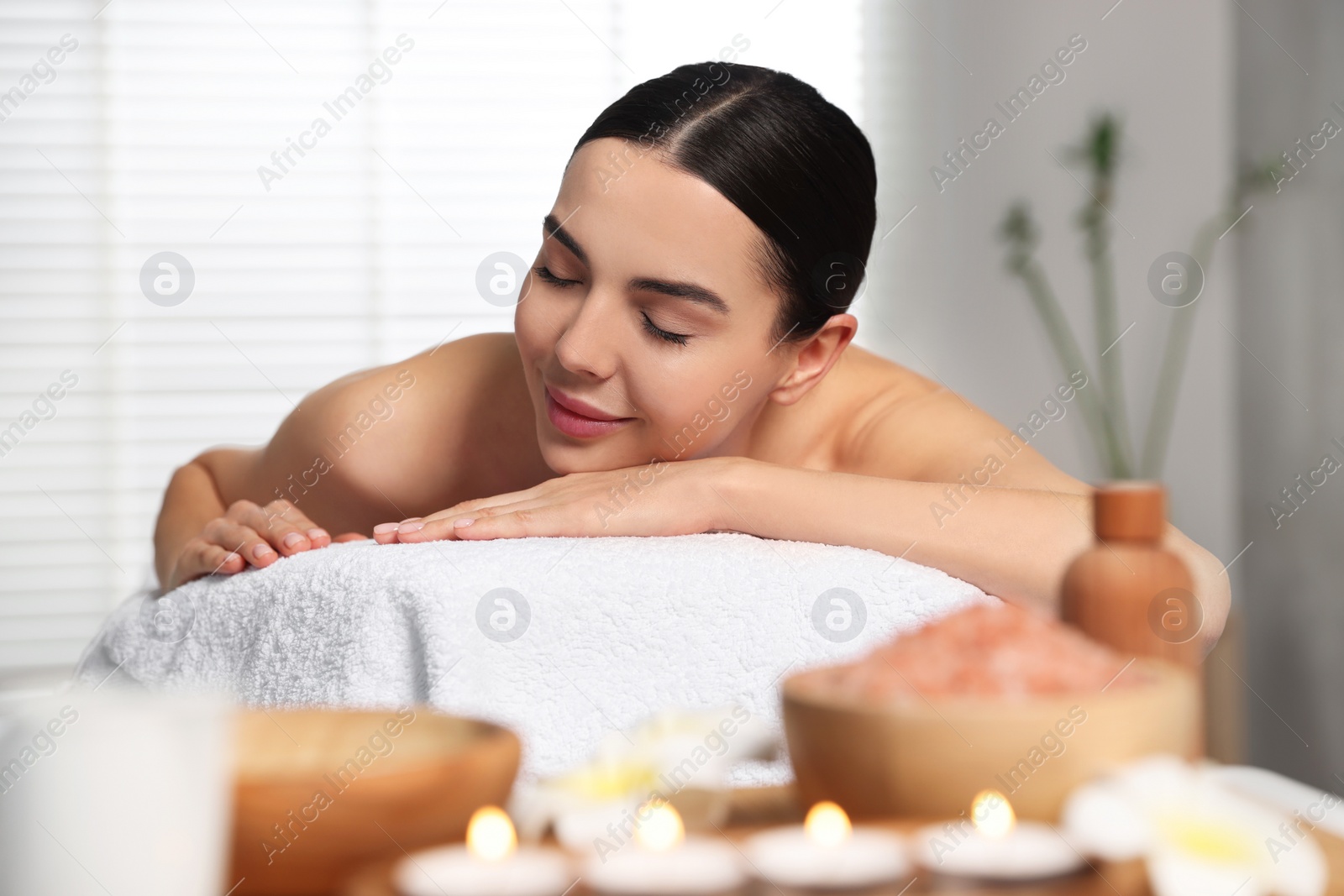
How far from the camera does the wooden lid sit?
1.59 feet

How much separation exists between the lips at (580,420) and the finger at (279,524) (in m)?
0.24

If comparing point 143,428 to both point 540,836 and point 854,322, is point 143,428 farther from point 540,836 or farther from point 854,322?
point 540,836

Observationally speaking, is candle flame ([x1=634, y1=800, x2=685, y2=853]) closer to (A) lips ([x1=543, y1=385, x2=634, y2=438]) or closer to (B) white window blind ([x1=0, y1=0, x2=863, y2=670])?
(A) lips ([x1=543, y1=385, x2=634, y2=438])

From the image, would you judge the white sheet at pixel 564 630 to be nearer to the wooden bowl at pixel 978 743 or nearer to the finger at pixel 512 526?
the finger at pixel 512 526

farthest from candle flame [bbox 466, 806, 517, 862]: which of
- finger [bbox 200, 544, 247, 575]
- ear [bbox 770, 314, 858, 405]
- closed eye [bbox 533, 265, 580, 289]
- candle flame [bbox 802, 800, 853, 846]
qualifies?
ear [bbox 770, 314, 858, 405]

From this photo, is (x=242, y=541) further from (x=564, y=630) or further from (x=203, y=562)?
(x=564, y=630)

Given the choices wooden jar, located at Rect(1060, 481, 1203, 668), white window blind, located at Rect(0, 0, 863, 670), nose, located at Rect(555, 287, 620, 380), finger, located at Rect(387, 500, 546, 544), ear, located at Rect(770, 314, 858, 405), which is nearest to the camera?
wooden jar, located at Rect(1060, 481, 1203, 668)

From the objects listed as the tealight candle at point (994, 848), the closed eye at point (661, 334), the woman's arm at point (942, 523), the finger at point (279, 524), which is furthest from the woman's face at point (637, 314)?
the tealight candle at point (994, 848)

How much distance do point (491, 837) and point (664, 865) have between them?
0.06 meters

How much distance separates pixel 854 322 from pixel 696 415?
0.21 metres

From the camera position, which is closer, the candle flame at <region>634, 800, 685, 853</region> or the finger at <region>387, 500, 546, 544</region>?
the candle flame at <region>634, 800, 685, 853</region>

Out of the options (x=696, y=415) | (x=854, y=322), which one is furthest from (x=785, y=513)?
(x=854, y=322)

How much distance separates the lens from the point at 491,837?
38cm

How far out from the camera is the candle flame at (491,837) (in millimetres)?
378
